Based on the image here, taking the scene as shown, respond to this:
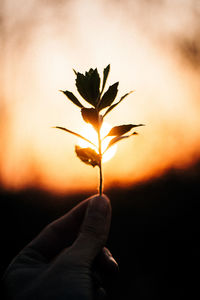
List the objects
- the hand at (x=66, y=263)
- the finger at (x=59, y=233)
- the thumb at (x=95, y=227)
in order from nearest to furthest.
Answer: the hand at (x=66, y=263) → the thumb at (x=95, y=227) → the finger at (x=59, y=233)

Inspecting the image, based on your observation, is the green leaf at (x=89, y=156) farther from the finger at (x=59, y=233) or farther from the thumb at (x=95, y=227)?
the finger at (x=59, y=233)

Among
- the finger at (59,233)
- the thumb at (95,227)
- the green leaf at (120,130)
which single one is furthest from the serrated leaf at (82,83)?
the finger at (59,233)

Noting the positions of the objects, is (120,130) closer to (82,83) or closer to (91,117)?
(91,117)

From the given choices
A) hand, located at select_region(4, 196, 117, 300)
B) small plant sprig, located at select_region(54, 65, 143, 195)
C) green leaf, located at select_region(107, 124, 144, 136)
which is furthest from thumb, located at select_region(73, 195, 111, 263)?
green leaf, located at select_region(107, 124, 144, 136)

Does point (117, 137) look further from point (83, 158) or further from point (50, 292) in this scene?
point (50, 292)

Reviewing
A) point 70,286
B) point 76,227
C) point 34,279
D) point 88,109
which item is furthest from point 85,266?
point 88,109

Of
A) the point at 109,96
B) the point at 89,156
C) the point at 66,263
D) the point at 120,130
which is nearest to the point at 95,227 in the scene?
the point at 66,263

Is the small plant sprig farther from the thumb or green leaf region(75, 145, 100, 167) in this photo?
the thumb
